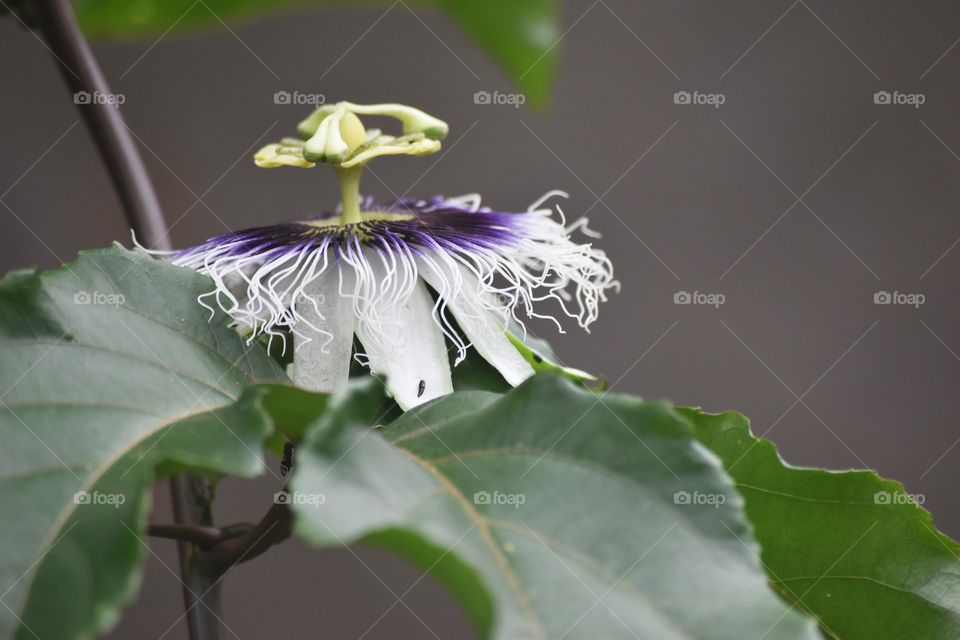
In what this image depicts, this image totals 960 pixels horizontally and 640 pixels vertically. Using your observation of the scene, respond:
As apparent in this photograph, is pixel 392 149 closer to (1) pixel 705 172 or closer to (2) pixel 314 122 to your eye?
(2) pixel 314 122

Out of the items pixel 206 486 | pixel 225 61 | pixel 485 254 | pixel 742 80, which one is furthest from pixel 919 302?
pixel 206 486

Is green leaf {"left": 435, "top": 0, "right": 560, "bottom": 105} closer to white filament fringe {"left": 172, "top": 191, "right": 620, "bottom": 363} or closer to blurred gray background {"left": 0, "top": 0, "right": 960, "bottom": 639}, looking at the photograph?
white filament fringe {"left": 172, "top": 191, "right": 620, "bottom": 363}

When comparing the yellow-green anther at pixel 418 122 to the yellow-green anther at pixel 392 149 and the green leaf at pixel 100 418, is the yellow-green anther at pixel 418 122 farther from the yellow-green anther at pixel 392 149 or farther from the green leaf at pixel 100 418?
the green leaf at pixel 100 418

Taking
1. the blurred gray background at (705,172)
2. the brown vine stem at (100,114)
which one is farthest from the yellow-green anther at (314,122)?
the blurred gray background at (705,172)

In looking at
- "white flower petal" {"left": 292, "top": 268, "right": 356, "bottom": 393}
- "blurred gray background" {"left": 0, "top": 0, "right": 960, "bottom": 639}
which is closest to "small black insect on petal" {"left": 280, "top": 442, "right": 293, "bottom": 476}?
"white flower petal" {"left": 292, "top": 268, "right": 356, "bottom": 393}

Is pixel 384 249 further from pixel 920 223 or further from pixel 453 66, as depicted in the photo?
pixel 920 223

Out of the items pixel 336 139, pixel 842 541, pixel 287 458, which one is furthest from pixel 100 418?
pixel 842 541
